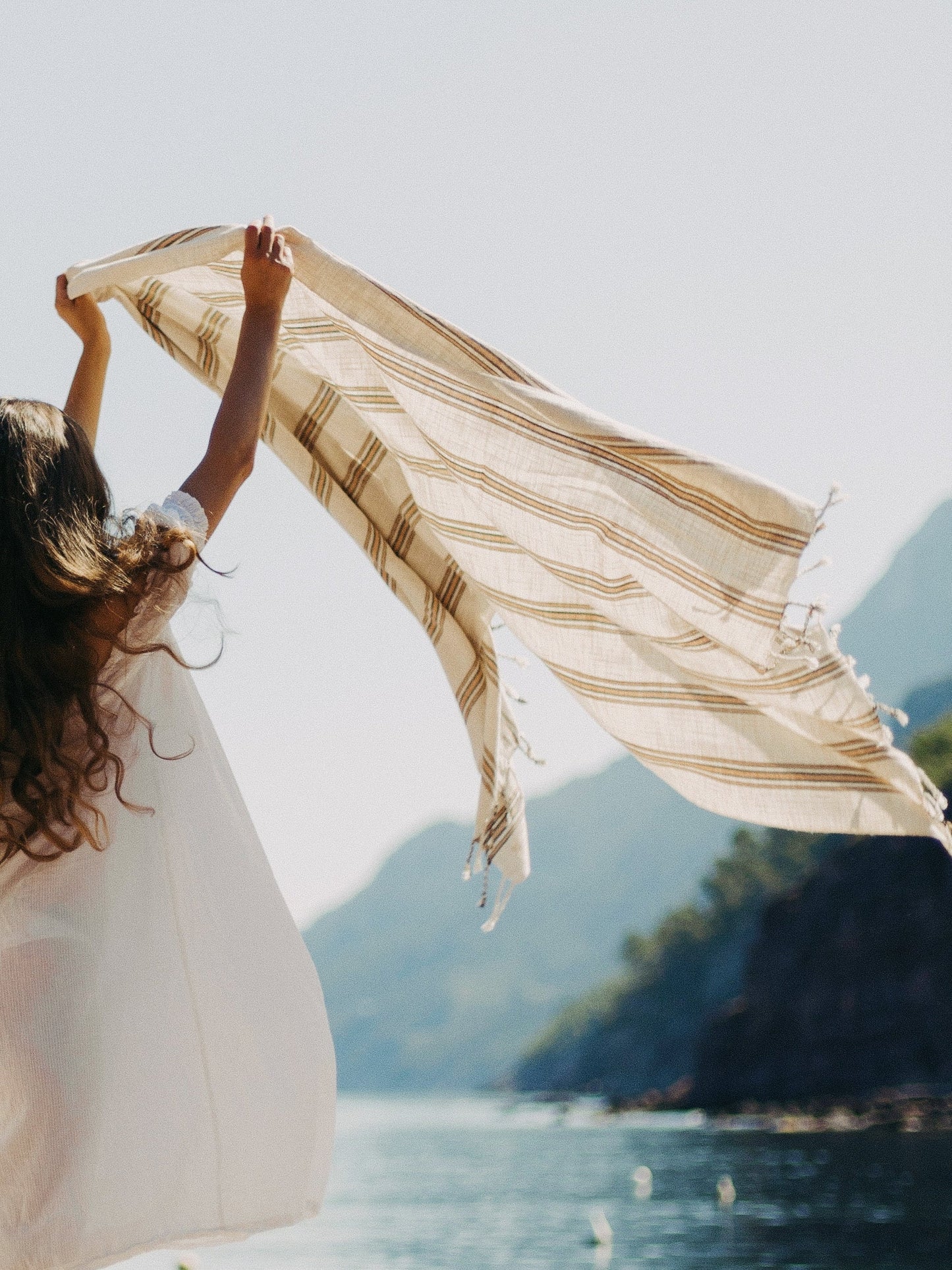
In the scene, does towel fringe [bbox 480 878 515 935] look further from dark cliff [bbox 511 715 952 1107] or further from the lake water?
dark cliff [bbox 511 715 952 1107]

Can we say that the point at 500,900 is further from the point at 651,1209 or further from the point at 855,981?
the point at 855,981

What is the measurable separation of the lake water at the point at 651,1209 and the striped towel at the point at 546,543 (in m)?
16.3

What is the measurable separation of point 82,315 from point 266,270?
531mm

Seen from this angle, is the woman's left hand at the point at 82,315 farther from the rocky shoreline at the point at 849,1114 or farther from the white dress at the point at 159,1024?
the rocky shoreline at the point at 849,1114

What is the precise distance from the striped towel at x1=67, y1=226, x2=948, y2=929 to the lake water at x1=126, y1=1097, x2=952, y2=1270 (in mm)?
16337

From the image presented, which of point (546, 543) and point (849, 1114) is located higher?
point (546, 543)

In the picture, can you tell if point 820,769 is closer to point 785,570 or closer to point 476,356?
point 785,570

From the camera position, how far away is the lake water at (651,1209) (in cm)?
3105

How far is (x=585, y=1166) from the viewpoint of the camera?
201 ft

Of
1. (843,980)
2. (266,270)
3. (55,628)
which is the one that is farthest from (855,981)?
(55,628)

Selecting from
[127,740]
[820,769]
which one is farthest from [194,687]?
[820,769]

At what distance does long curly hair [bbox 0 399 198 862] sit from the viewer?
1.81 m

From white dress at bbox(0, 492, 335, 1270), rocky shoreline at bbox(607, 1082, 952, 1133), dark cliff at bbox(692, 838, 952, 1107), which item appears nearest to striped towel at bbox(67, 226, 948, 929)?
white dress at bbox(0, 492, 335, 1270)

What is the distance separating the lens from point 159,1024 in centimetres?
183
